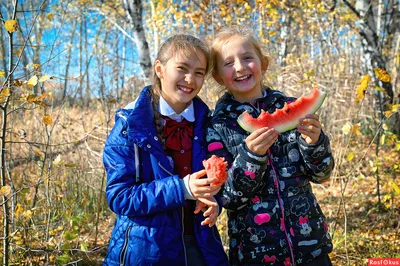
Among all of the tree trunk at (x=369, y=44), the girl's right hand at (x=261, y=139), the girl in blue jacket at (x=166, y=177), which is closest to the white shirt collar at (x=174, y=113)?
the girl in blue jacket at (x=166, y=177)

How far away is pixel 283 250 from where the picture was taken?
2.03 m

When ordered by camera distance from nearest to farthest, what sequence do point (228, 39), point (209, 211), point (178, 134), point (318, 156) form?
point (209, 211) < point (318, 156) < point (178, 134) < point (228, 39)

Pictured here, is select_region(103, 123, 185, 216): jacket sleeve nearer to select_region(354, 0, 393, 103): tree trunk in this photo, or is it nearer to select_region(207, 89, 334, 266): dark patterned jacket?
select_region(207, 89, 334, 266): dark patterned jacket

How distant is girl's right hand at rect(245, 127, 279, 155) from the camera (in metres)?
1.91

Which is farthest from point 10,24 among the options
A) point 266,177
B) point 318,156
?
point 318,156

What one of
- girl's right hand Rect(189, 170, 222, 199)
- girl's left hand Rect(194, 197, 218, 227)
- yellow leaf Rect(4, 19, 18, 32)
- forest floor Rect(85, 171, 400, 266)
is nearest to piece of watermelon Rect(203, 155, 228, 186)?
girl's right hand Rect(189, 170, 222, 199)

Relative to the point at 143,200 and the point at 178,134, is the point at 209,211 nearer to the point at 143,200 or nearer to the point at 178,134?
the point at 143,200

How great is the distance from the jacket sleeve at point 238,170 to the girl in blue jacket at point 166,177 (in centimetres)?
6

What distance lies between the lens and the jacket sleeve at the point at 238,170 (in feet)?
6.47

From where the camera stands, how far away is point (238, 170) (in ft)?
6.59

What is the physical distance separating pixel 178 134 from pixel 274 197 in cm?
58

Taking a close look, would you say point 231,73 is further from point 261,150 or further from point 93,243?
point 93,243

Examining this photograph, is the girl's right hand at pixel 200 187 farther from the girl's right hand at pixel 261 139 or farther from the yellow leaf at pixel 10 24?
the yellow leaf at pixel 10 24

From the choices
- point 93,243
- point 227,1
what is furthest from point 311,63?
point 93,243
